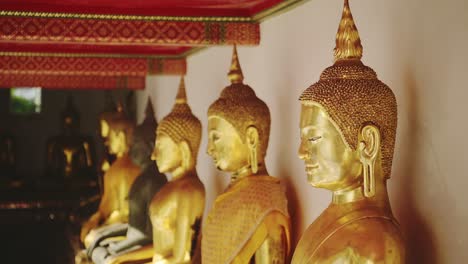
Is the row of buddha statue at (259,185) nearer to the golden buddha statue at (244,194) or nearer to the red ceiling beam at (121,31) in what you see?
the golden buddha statue at (244,194)

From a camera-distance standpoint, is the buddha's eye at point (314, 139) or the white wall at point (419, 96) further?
the buddha's eye at point (314, 139)

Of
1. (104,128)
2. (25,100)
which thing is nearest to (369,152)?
(104,128)

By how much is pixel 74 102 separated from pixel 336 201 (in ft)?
31.7

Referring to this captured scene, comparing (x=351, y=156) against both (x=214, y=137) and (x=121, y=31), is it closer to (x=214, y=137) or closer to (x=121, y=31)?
(x=214, y=137)

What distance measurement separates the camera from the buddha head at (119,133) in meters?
6.47

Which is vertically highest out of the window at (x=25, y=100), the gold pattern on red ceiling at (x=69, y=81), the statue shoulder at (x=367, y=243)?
the gold pattern on red ceiling at (x=69, y=81)

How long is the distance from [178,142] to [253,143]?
99 centimetres

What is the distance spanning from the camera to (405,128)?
284 centimetres

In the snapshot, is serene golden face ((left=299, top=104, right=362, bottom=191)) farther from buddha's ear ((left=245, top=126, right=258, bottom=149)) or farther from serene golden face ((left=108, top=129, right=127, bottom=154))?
serene golden face ((left=108, top=129, right=127, bottom=154))

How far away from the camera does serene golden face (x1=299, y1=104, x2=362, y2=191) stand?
2592mm

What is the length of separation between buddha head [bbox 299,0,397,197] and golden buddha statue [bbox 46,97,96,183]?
29.9 ft

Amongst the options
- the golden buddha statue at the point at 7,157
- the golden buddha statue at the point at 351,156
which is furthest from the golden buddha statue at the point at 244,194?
the golden buddha statue at the point at 7,157

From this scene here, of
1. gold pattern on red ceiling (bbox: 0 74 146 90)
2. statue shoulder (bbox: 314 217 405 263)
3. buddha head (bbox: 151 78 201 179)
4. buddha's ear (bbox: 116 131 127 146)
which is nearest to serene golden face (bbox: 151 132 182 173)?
buddha head (bbox: 151 78 201 179)

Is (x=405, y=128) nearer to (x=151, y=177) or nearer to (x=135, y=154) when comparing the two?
(x=151, y=177)
